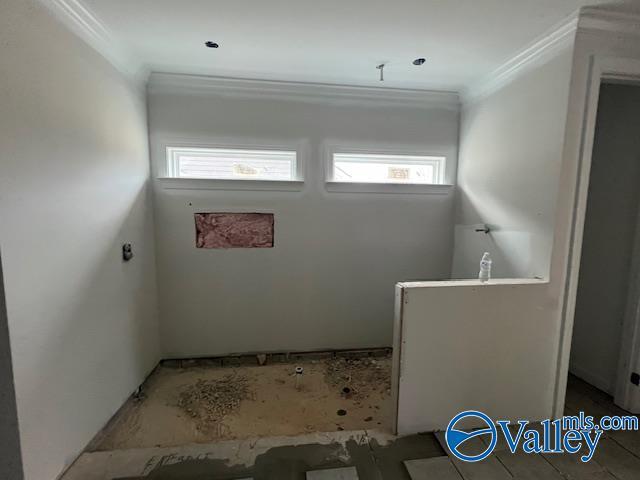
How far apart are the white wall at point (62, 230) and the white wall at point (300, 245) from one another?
0.42 m

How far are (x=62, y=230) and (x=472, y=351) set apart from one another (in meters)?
2.30

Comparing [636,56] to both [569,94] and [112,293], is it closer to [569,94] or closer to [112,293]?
[569,94]

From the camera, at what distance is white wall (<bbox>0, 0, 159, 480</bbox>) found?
1.10 meters

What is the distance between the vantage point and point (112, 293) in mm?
1739

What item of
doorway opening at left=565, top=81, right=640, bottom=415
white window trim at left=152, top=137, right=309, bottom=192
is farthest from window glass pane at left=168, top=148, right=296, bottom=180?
doorway opening at left=565, top=81, right=640, bottom=415

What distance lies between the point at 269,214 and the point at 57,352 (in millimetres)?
1567

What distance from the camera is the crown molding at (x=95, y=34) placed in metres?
1.31

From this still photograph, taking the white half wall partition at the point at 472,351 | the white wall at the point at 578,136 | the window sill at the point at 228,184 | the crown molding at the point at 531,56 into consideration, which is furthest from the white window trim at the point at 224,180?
the white wall at the point at 578,136

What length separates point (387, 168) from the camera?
256 cm

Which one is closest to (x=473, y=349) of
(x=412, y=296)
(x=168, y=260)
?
(x=412, y=296)

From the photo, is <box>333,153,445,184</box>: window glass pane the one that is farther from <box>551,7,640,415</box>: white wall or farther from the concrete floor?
the concrete floor

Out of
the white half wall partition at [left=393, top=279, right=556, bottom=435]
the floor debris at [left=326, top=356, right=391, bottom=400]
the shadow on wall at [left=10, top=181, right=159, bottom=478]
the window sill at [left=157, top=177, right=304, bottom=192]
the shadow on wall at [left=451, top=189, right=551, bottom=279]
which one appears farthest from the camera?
the window sill at [left=157, top=177, right=304, bottom=192]

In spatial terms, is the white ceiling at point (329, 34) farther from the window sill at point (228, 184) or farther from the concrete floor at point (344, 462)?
the concrete floor at point (344, 462)

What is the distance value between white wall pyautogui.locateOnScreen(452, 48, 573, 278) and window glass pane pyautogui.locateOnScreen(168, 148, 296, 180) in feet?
5.13
